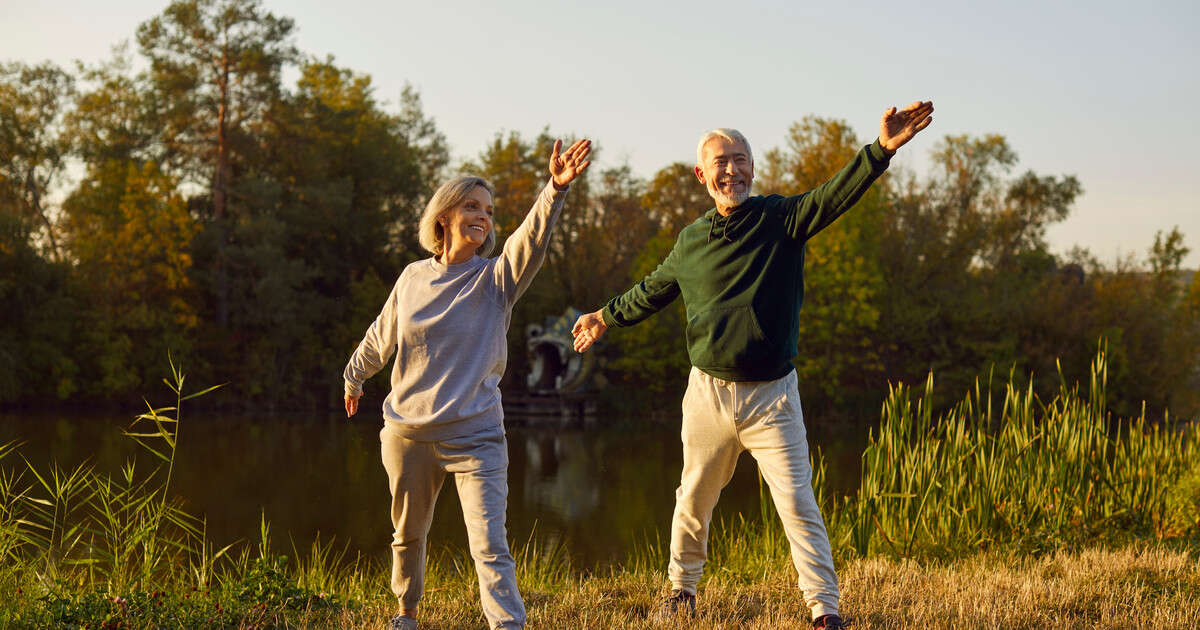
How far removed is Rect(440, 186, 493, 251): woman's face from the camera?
3199mm

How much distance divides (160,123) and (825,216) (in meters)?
25.0

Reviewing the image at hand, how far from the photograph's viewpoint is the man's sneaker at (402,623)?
10.7 ft

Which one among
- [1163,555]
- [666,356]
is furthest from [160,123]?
[1163,555]

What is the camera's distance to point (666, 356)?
25375 mm

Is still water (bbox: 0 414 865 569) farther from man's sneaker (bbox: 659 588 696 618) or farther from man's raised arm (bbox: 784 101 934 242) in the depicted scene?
man's raised arm (bbox: 784 101 934 242)

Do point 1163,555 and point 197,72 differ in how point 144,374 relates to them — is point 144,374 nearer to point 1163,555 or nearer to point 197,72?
point 197,72

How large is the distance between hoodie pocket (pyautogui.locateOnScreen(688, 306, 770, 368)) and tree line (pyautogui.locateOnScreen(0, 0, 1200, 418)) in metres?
20.9

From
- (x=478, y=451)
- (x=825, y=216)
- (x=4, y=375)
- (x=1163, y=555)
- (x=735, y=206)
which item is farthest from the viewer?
(x=4, y=375)

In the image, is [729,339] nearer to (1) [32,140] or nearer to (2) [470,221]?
(2) [470,221]

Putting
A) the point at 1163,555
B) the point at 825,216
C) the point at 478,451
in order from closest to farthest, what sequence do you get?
the point at 478,451 < the point at 825,216 < the point at 1163,555

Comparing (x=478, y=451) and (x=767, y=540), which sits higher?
(x=478, y=451)

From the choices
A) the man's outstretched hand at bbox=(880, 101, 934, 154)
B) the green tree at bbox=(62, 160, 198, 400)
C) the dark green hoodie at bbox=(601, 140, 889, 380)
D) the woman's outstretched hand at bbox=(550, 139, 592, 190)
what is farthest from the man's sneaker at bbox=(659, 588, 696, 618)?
the green tree at bbox=(62, 160, 198, 400)

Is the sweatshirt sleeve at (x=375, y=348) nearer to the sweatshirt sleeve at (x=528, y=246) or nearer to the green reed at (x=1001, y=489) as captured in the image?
the sweatshirt sleeve at (x=528, y=246)

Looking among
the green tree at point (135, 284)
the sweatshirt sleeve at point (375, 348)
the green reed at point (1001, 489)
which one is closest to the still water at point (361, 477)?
the green tree at point (135, 284)
